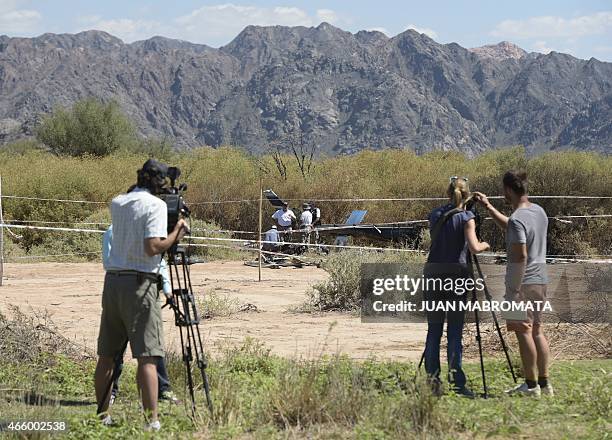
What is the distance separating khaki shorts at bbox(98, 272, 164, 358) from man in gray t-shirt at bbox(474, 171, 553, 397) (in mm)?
2639

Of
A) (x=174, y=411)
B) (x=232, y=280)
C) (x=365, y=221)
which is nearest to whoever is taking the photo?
(x=174, y=411)

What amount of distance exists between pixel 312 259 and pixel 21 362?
13267 mm

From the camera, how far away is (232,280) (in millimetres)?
18562

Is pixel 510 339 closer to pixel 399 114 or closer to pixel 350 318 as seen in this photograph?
pixel 350 318

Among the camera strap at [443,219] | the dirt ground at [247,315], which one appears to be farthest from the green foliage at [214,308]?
the camera strap at [443,219]

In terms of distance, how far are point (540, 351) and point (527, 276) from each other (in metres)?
0.58

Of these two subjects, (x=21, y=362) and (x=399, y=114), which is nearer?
(x=21, y=362)

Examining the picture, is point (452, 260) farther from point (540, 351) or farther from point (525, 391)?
point (525, 391)

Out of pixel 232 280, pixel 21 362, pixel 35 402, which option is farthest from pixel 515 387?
pixel 232 280

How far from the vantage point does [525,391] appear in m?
7.50

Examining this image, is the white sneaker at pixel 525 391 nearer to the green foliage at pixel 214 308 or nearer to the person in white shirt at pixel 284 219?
the green foliage at pixel 214 308

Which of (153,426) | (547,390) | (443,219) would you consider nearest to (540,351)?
(547,390)

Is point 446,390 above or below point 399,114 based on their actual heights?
below

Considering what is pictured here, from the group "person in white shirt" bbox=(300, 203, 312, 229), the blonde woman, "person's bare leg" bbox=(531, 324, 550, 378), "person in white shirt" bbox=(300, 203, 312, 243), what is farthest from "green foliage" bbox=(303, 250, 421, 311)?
"person in white shirt" bbox=(300, 203, 312, 229)
